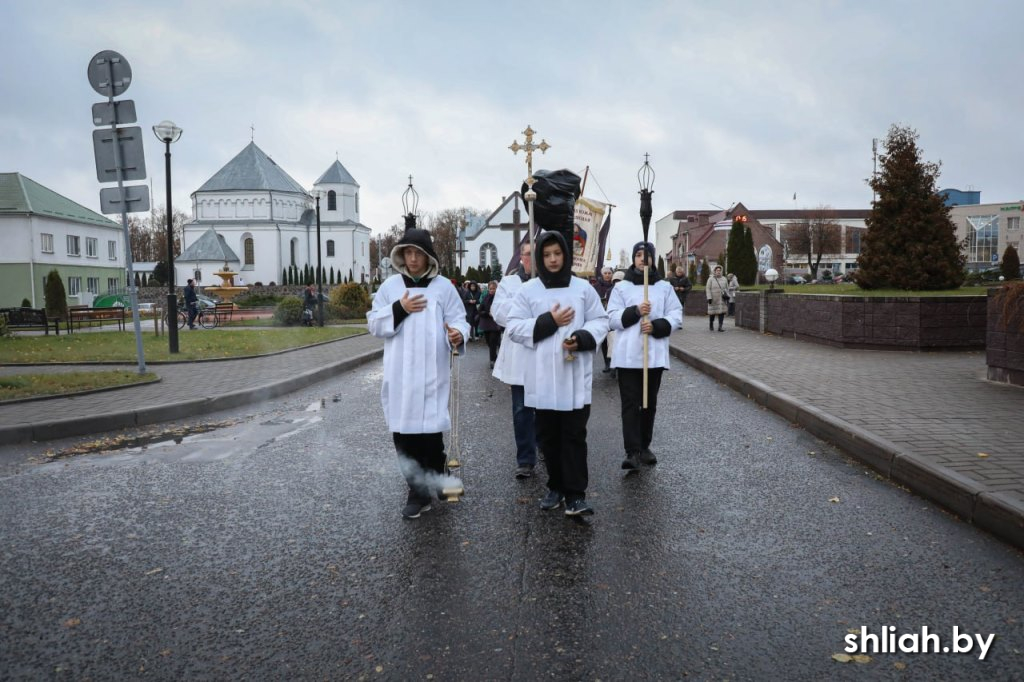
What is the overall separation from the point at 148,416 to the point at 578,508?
18.6ft

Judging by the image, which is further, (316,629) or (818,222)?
(818,222)

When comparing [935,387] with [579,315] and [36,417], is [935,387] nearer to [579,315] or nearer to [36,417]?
[579,315]

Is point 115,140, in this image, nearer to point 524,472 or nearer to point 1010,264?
point 524,472

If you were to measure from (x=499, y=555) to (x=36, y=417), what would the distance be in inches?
243

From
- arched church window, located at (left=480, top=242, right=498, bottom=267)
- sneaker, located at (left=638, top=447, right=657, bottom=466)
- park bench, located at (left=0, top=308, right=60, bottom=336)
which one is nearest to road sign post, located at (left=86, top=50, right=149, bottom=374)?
sneaker, located at (left=638, top=447, right=657, bottom=466)

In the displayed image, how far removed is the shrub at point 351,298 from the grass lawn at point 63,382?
65.1 ft

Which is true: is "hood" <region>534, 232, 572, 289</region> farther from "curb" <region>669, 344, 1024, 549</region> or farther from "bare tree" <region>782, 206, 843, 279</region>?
"bare tree" <region>782, 206, 843, 279</region>

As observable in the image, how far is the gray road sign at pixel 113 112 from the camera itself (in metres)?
11.3

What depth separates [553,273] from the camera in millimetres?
4980

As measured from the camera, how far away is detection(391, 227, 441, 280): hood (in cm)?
494

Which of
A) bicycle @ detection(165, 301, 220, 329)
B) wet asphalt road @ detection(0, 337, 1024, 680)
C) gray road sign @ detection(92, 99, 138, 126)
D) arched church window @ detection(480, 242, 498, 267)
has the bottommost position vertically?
wet asphalt road @ detection(0, 337, 1024, 680)

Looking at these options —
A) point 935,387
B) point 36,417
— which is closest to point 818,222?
point 935,387

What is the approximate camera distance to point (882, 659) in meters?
3.04

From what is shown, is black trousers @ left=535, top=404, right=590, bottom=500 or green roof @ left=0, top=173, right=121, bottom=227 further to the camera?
green roof @ left=0, top=173, right=121, bottom=227
